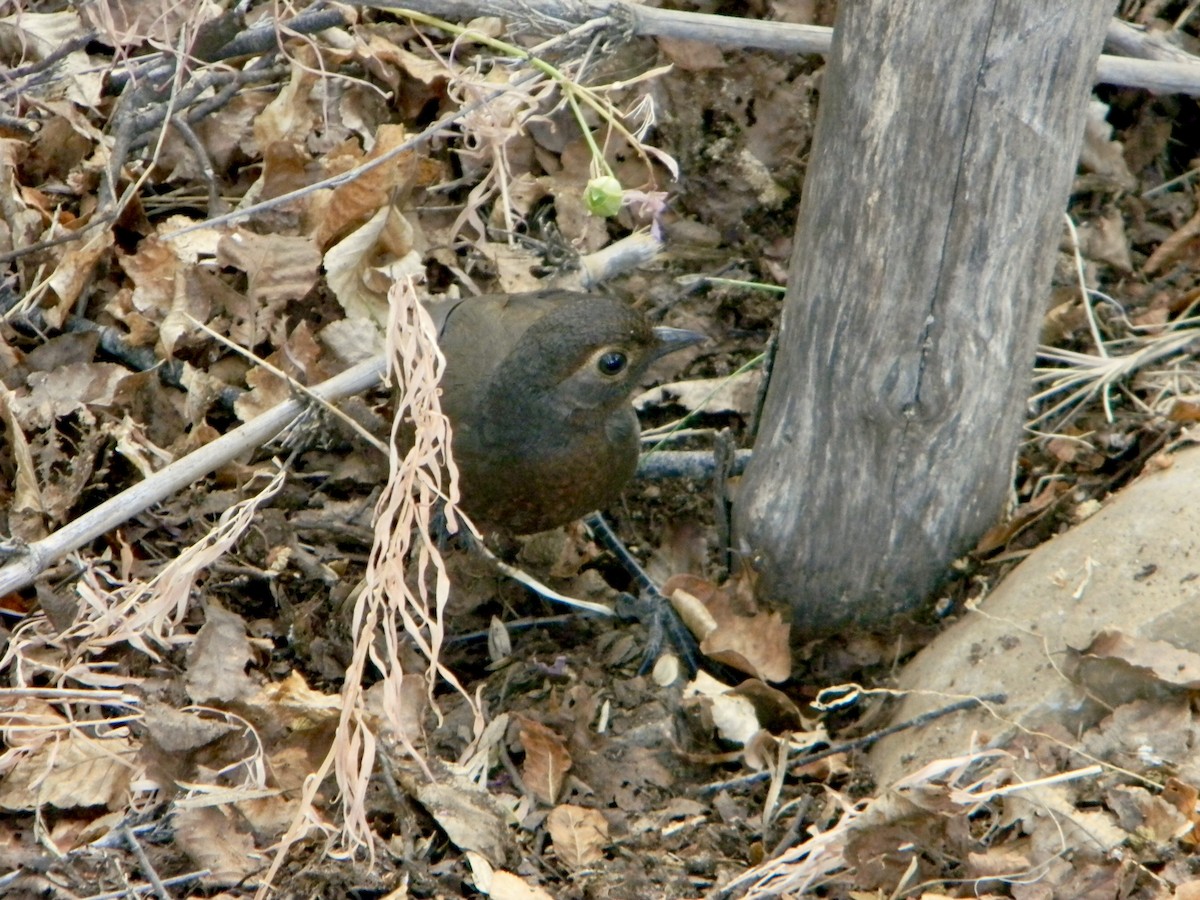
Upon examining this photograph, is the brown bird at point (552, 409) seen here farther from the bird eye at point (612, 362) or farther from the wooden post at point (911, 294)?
the wooden post at point (911, 294)

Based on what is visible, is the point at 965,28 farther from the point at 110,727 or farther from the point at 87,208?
the point at 87,208

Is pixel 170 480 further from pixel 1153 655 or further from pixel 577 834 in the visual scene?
pixel 1153 655

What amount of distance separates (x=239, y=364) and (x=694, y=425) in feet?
5.64

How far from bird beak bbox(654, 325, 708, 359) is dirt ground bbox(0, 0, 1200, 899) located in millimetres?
491

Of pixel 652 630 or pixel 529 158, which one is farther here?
pixel 529 158

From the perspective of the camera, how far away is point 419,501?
10.7ft

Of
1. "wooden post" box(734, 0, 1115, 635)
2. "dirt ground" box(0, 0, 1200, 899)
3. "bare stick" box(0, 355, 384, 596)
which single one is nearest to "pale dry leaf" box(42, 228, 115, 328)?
"dirt ground" box(0, 0, 1200, 899)

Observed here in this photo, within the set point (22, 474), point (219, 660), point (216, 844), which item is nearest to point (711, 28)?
point (219, 660)

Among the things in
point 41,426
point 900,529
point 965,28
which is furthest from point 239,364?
point 965,28

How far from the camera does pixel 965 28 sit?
321 cm

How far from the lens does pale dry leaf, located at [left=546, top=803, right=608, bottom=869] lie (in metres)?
A: 3.49

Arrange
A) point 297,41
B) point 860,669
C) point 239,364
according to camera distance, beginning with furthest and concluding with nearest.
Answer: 1. point 297,41
2. point 239,364
3. point 860,669

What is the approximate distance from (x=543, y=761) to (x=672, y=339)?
4.80 ft

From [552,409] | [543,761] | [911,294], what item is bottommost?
[543,761]
